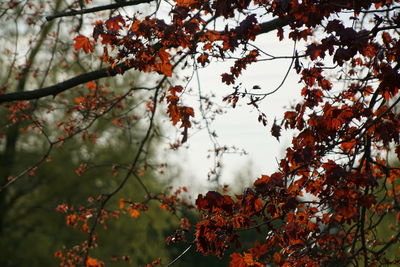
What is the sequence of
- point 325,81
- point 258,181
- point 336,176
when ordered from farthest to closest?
point 325,81 < point 258,181 < point 336,176

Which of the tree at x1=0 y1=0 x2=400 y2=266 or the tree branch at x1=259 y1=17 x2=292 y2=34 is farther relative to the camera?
the tree branch at x1=259 y1=17 x2=292 y2=34

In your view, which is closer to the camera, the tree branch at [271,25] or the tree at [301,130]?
the tree at [301,130]

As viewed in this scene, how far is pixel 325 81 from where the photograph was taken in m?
4.16

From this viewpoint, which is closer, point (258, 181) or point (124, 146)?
point (258, 181)

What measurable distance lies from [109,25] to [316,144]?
1.67 m

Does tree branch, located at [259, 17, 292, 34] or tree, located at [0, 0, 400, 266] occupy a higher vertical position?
tree branch, located at [259, 17, 292, 34]

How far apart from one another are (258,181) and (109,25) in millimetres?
1524

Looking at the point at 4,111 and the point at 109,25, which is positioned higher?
the point at 4,111

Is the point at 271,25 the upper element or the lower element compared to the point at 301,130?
upper

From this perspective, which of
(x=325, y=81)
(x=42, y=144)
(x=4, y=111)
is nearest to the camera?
(x=325, y=81)

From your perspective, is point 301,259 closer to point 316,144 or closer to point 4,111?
point 316,144

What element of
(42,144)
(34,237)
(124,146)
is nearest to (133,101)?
(124,146)

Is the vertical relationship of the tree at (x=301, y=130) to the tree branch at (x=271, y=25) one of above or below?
below

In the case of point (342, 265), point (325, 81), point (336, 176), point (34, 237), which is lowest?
point (342, 265)
